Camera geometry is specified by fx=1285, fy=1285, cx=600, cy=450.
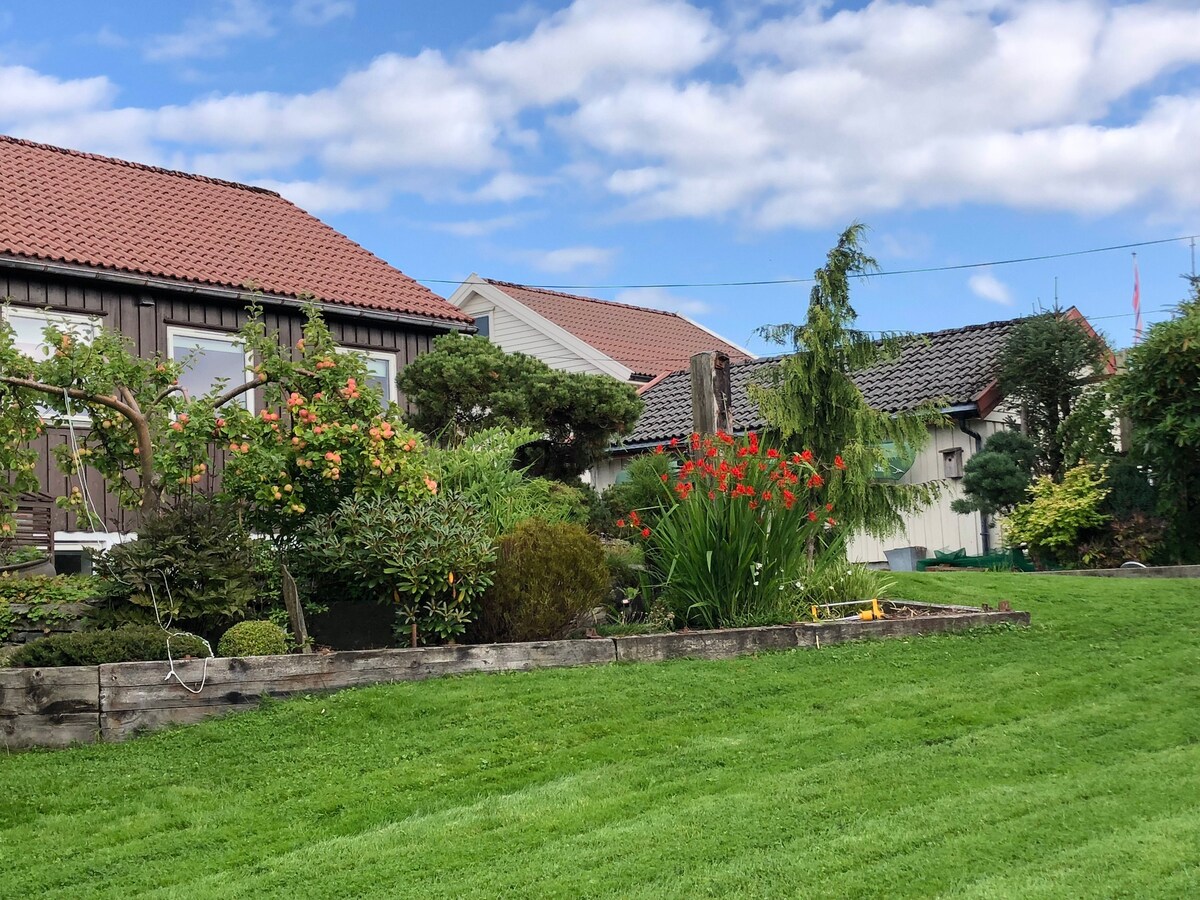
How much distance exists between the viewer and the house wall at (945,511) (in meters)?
20.4

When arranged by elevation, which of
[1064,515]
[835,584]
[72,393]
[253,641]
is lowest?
[253,641]

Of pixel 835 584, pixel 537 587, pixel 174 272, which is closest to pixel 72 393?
pixel 537 587

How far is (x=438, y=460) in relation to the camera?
35.5ft

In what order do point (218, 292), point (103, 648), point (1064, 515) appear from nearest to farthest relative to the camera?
1. point (103, 648)
2. point (218, 292)
3. point (1064, 515)

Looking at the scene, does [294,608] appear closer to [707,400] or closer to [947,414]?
[707,400]

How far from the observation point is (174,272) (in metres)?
14.8

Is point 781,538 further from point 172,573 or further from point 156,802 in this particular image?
point 156,802

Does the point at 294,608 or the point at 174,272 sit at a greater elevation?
the point at 174,272

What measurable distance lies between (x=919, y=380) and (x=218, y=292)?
12165 mm

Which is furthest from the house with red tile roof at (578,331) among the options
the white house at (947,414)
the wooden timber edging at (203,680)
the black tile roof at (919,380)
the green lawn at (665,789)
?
the green lawn at (665,789)

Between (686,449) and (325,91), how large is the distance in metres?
7.38

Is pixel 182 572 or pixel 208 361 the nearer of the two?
pixel 182 572

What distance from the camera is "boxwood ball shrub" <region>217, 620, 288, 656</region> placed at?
832 centimetres

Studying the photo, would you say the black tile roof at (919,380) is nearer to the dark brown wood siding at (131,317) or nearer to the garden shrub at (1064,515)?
the garden shrub at (1064,515)
